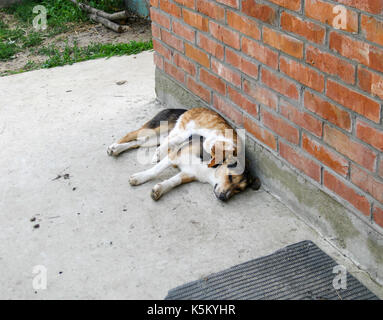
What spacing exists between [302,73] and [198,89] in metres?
1.32

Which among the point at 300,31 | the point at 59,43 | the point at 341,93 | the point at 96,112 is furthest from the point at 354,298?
the point at 59,43

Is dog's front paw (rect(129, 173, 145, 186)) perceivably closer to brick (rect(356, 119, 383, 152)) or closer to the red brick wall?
the red brick wall

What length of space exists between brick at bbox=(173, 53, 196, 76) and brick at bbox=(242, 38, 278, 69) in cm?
79

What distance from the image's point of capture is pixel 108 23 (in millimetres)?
7336

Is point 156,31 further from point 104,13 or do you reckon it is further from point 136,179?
point 104,13

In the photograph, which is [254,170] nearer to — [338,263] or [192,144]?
[192,144]

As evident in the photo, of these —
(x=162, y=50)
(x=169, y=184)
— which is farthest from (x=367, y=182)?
(x=162, y=50)

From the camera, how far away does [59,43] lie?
7039mm

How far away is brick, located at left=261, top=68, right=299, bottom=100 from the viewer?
3043 mm

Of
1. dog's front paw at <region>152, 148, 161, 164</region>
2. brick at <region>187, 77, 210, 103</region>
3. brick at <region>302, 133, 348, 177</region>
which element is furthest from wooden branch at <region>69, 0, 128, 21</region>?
brick at <region>302, 133, 348, 177</region>

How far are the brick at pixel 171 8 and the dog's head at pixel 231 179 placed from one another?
130 cm

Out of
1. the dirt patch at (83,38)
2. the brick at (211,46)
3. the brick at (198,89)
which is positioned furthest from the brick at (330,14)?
the dirt patch at (83,38)

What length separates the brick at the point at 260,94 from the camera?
325cm

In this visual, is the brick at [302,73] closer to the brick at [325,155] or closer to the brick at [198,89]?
the brick at [325,155]
